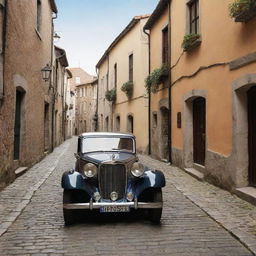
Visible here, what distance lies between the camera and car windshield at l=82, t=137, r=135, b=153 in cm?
645

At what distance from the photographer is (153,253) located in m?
4.20

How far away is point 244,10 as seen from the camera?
6637 mm

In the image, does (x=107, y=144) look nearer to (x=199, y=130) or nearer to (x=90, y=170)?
(x=90, y=170)

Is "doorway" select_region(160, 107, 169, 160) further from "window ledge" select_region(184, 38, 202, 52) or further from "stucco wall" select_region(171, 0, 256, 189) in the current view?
"window ledge" select_region(184, 38, 202, 52)

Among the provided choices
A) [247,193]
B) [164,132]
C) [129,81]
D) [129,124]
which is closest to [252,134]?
[247,193]

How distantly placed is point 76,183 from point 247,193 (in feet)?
11.1

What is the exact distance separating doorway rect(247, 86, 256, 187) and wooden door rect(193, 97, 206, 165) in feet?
9.18

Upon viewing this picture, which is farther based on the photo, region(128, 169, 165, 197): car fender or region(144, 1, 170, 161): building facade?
region(144, 1, 170, 161): building facade

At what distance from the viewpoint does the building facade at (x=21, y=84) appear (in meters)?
8.20

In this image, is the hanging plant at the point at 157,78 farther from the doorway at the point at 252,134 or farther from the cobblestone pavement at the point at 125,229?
the cobblestone pavement at the point at 125,229

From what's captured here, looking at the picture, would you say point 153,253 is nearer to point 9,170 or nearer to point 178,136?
point 9,170

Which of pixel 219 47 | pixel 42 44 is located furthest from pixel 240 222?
pixel 42 44

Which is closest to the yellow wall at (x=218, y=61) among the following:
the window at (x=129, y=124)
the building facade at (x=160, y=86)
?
the building facade at (x=160, y=86)

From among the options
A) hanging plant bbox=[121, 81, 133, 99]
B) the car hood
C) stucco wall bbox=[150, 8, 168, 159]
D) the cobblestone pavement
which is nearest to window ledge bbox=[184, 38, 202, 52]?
stucco wall bbox=[150, 8, 168, 159]
